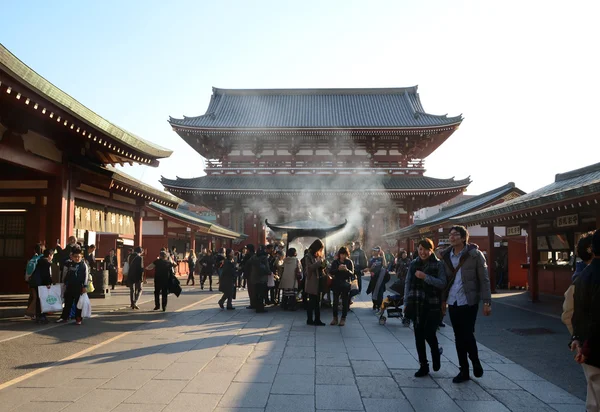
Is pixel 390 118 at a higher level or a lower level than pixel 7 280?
higher

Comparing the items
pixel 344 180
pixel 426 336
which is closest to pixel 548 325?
pixel 426 336

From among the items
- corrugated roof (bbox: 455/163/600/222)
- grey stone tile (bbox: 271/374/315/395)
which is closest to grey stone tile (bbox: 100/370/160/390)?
grey stone tile (bbox: 271/374/315/395)

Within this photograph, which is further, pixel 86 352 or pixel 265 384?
pixel 86 352

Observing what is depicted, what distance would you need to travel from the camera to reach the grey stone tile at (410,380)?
5453 mm

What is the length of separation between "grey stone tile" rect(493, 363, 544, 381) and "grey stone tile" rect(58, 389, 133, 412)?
4.51 metres

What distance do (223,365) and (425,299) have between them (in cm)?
275

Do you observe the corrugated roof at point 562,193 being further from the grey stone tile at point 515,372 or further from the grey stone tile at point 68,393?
the grey stone tile at point 68,393

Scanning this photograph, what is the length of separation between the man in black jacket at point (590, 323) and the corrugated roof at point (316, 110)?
26.2 m

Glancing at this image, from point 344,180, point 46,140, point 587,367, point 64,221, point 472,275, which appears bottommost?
point 587,367

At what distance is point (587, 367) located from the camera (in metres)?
3.68

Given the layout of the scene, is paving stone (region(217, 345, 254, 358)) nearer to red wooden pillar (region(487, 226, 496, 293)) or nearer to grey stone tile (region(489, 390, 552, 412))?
grey stone tile (region(489, 390, 552, 412))

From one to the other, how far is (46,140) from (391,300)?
8064mm

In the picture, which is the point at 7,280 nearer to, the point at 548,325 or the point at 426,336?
the point at 426,336

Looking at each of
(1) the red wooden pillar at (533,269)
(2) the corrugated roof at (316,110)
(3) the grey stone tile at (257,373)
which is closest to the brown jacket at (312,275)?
(3) the grey stone tile at (257,373)
